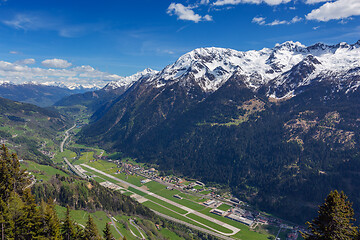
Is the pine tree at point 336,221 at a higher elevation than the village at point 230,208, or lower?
higher

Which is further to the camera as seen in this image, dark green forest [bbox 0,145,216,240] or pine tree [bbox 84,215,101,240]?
pine tree [bbox 84,215,101,240]

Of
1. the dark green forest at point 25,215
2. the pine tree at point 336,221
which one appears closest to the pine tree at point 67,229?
the dark green forest at point 25,215

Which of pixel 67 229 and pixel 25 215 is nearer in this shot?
pixel 25 215

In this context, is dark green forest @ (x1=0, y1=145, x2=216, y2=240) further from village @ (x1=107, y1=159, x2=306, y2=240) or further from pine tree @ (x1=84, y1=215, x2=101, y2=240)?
village @ (x1=107, y1=159, x2=306, y2=240)

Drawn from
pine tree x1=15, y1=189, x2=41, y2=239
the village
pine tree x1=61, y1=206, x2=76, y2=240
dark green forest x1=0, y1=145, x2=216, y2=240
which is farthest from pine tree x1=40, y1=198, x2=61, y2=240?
the village

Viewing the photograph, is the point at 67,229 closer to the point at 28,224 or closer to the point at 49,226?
the point at 49,226

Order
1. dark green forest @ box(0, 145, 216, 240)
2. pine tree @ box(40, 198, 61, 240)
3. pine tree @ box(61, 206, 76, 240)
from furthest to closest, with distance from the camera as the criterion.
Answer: pine tree @ box(61, 206, 76, 240) < pine tree @ box(40, 198, 61, 240) < dark green forest @ box(0, 145, 216, 240)

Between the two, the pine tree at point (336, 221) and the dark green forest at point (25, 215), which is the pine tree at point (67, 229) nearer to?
the dark green forest at point (25, 215)

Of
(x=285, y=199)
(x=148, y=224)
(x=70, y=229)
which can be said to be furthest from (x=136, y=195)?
(x=70, y=229)

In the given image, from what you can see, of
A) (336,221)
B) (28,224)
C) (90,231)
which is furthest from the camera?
(90,231)

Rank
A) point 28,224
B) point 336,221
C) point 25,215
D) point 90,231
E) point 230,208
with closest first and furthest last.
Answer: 1. point 336,221
2. point 28,224
3. point 25,215
4. point 90,231
5. point 230,208

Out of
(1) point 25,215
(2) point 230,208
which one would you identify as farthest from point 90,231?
(2) point 230,208
